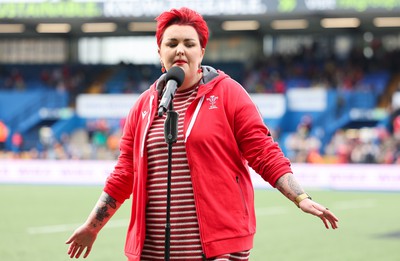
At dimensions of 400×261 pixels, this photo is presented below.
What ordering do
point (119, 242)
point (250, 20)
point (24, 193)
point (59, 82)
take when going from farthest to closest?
point (59, 82) < point (250, 20) < point (24, 193) < point (119, 242)

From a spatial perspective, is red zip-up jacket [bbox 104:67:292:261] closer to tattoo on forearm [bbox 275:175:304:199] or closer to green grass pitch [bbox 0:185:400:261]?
tattoo on forearm [bbox 275:175:304:199]

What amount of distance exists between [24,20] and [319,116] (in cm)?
1423

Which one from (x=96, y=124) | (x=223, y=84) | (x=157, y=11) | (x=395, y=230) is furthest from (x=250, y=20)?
(x=223, y=84)

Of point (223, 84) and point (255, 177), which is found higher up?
point (223, 84)

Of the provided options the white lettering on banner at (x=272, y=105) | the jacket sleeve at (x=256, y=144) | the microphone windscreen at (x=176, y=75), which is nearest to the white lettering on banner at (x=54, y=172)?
the white lettering on banner at (x=272, y=105)

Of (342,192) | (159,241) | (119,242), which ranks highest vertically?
(159,241)

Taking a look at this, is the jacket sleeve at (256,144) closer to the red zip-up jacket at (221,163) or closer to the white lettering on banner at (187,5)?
the red zip-up jacket at (221,163)

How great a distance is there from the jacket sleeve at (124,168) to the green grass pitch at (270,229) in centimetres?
601

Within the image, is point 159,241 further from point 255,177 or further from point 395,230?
point 255,177

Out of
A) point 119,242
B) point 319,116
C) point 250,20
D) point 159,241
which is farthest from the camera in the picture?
point 250,20

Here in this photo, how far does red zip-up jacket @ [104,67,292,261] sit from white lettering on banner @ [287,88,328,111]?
30.7 metres

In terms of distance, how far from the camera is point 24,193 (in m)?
23.7

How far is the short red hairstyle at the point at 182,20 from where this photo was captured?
448cm

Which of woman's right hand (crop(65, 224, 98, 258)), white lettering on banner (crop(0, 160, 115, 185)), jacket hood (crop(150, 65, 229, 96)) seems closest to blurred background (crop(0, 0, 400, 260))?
white lettering on banner (crop(0, 160, 115, 185))
